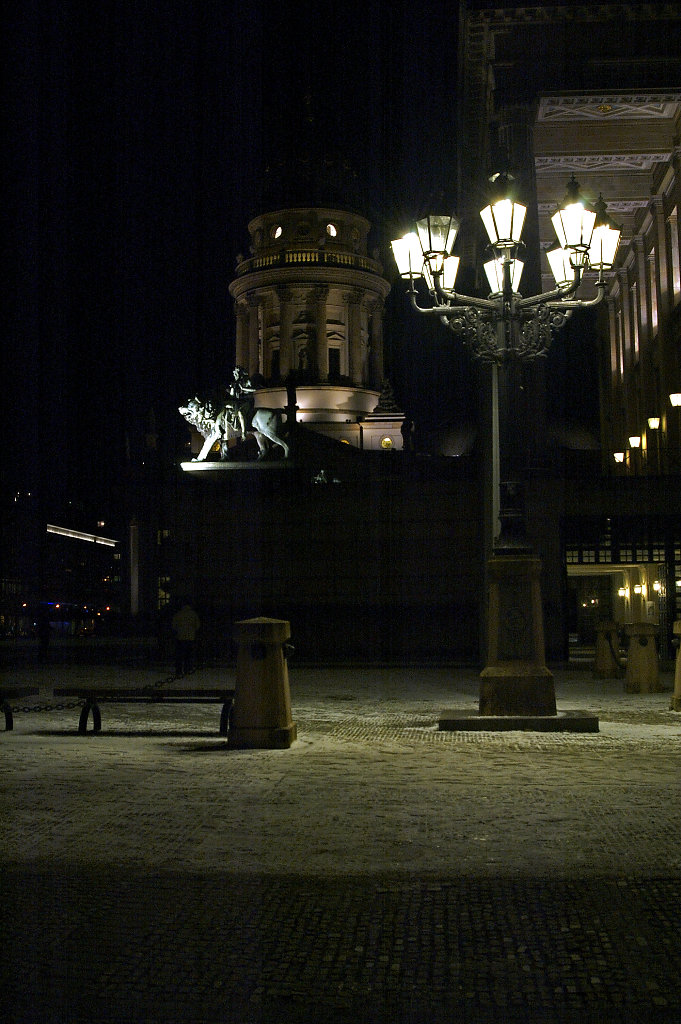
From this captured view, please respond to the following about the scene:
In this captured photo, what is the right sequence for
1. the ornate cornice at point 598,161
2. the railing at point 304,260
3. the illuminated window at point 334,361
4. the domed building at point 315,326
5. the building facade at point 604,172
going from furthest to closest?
the illuminated window at point 334,361 < the railing at point 304,260 < the domed building at point 315,326 < the ornate cornice at point 598,161 < the building facade at point 604,172

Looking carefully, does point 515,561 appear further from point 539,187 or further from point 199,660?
point 539,187

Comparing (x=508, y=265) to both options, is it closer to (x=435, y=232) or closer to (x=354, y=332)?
(x=435, y=232)

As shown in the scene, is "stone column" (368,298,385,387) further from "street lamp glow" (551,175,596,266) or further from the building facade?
"street lamp glow" (551,175,596,266)

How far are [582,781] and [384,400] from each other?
8524cm

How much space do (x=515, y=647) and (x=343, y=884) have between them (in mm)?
8709

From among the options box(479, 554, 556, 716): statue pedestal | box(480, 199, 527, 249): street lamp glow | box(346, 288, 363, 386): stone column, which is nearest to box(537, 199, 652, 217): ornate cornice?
box(480, 199, 527, 249): street lamp glow

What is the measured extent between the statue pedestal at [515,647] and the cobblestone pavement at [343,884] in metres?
1.97

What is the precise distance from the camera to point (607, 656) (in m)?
25.3

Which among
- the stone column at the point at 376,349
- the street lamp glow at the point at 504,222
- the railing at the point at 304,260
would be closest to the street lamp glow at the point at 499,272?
the street lamp glow at the point at 504,222

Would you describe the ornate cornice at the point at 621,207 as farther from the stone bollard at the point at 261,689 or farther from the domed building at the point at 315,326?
the domed building at the point at 315,326

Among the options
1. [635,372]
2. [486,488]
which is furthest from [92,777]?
[635,372]

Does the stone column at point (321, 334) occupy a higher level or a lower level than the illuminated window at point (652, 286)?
higher

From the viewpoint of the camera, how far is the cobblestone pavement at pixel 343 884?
483 centimetres

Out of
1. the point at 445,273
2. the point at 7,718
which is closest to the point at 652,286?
the point at 445,273
